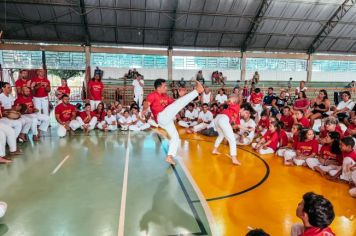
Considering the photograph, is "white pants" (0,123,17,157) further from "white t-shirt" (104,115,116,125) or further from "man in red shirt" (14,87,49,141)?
"white t-shirt" (104,115,116,125)

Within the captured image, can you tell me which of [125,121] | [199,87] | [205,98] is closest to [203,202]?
[199,87]

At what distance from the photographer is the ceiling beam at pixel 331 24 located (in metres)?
16.7

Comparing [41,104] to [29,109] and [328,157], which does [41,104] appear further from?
[328,157]

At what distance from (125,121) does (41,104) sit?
2958 mm

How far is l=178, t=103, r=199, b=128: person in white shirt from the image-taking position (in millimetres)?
10623

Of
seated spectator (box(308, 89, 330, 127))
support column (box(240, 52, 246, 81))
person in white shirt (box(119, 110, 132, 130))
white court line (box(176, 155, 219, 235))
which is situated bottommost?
white court line (box(176, 155, 219, 235))

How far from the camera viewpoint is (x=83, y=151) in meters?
6.48

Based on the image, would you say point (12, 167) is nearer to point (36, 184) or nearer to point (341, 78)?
point (36, 184)

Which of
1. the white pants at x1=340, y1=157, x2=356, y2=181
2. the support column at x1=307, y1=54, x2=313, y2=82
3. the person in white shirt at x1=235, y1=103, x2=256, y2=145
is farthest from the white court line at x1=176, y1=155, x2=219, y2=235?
the support column at x1=307, y1=54, x2=313, y2=82

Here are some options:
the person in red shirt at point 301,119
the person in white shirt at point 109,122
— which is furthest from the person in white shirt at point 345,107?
the person in white shirt at point 109,122

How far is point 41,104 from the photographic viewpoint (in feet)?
28.1

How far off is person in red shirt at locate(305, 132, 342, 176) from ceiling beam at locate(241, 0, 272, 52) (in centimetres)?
1362

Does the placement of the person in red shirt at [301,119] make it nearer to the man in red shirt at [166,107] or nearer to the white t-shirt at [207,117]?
the white t-shirt at [207,117]

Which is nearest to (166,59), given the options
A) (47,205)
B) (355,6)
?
(355,6)
